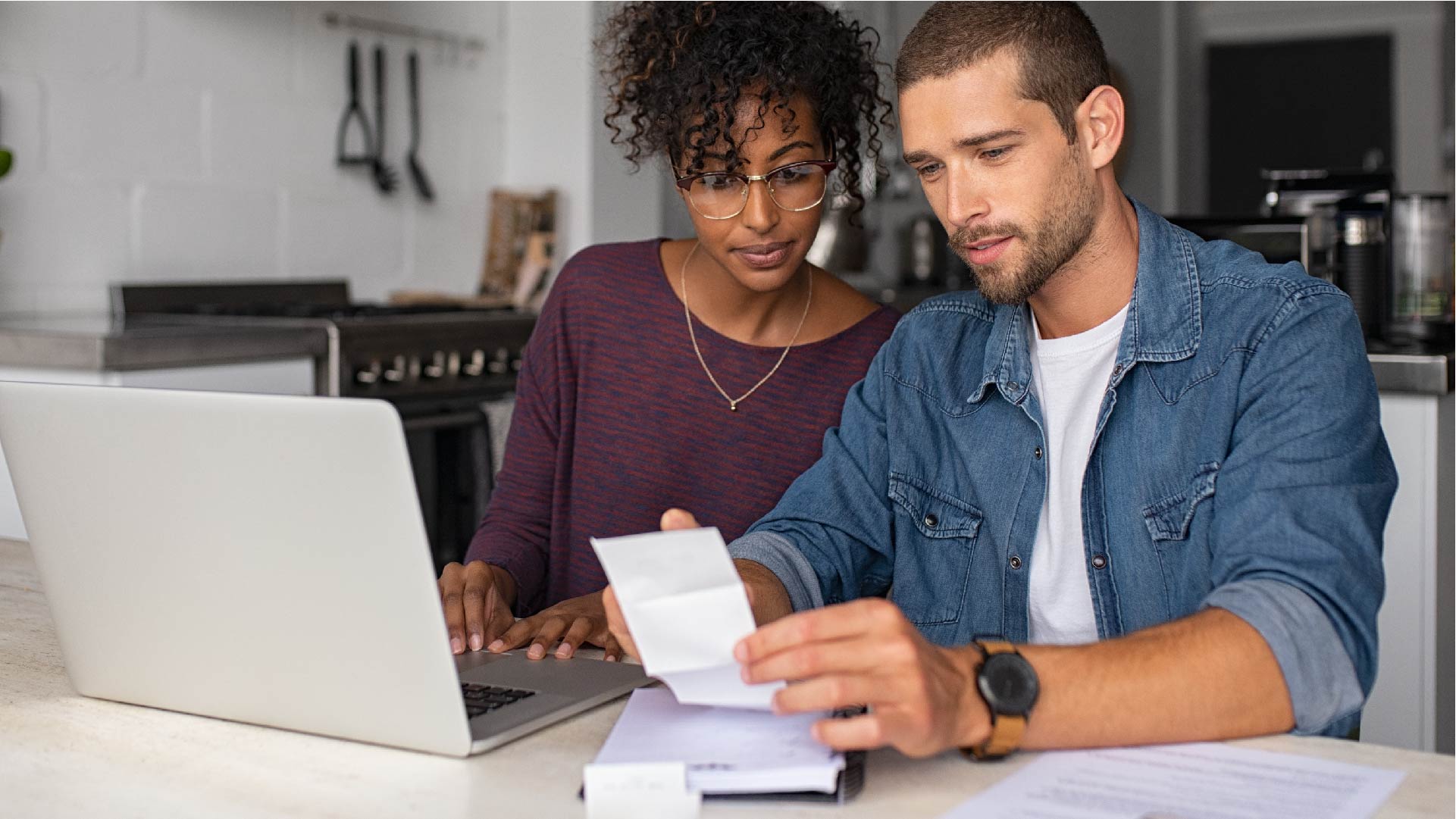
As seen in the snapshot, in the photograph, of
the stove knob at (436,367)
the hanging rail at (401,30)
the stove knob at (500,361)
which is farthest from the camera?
the hanging rail at (401,30)

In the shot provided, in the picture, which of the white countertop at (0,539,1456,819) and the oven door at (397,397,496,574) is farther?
the oven door at (397,397,496,574)

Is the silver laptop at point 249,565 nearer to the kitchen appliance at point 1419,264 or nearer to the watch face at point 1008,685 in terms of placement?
the watch face at point 1008,685

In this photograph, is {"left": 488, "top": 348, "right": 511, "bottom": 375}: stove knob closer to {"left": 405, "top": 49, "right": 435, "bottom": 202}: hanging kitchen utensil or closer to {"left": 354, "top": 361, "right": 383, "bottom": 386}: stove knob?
{"left": 354, "top": 361, "right": 383, "bottom": 386}: stove knob

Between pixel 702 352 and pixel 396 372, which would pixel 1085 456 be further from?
pixel 396 372

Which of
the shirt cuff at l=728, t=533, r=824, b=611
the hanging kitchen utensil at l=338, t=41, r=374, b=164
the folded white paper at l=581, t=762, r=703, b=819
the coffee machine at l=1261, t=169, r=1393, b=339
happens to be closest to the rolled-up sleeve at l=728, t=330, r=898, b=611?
the shirt cuff at l=728, t=533, r=824, b=611

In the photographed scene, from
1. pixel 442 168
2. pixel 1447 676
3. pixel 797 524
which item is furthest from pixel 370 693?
pixel 442 168

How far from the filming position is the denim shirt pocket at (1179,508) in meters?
1.28

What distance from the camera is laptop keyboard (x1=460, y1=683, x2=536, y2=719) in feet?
3.47

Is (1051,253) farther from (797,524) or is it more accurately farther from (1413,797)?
(1413,797)

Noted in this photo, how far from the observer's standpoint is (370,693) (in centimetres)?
97

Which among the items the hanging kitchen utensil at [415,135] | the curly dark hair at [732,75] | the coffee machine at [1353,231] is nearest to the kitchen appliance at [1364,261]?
the coffee machine at [1353,231]

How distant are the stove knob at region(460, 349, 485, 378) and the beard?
5.92 ft

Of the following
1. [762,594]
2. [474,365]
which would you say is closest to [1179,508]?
[762,594]

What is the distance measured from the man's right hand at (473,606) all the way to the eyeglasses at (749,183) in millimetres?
481
